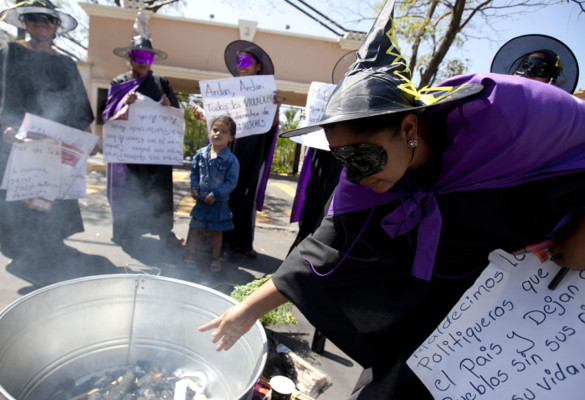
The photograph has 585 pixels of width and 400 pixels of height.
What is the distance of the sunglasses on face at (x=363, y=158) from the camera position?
42.0 inches

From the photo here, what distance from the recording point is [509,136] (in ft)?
3.35

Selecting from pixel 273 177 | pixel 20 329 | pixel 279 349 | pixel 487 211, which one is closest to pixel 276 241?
pixel 279 349

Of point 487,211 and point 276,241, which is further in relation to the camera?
point 276,241

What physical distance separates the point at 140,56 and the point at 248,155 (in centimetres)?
146

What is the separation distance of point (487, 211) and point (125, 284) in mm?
1756

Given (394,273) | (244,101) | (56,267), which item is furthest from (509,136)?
(56,267)

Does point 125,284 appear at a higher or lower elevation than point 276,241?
higher

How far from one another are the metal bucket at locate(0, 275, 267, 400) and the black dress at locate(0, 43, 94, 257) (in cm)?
192

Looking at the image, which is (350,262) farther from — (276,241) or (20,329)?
(276,241)

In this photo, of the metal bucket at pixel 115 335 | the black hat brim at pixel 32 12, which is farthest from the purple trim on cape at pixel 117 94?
the metal bucket at pixel 115 335

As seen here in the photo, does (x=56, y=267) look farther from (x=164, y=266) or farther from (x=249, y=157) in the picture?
(x=249, y=157)

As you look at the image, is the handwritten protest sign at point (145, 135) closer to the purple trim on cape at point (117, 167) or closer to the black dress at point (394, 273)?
the purple trim on cape at point (117, 167)

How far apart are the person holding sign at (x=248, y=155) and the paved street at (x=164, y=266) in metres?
0.40

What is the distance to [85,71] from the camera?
11641 millimetres
